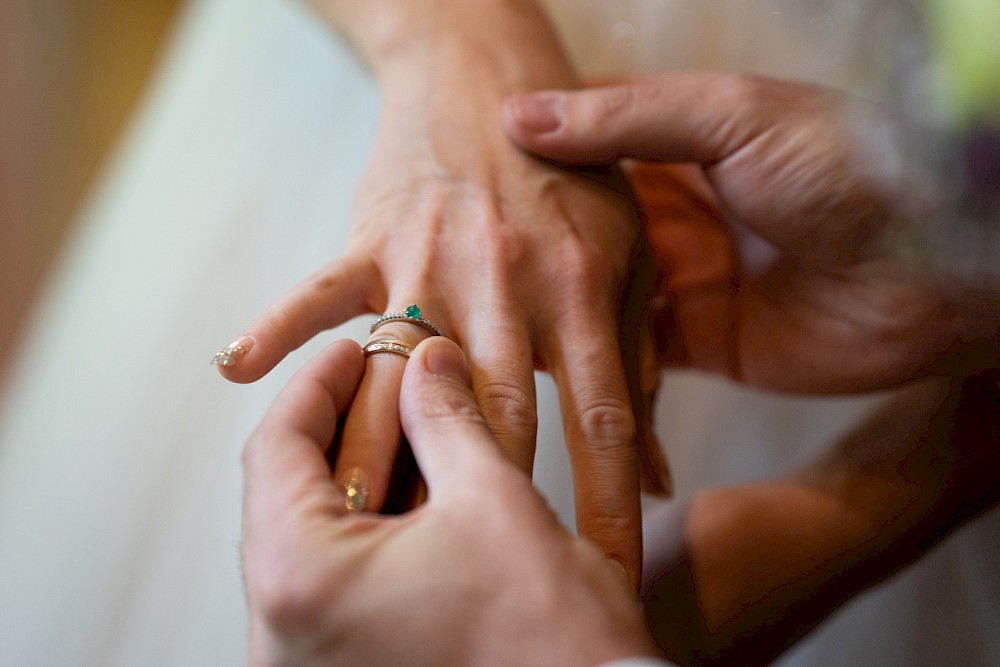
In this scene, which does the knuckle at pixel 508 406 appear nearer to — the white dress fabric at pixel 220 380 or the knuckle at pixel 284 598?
the white dress fabric at pixel 220 380

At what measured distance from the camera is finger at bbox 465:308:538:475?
595mm

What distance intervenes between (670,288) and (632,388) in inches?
7.7

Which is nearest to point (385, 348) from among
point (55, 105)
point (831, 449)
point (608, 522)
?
point (608, 522)

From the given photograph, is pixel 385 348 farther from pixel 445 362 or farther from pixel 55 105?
pixel 55 105

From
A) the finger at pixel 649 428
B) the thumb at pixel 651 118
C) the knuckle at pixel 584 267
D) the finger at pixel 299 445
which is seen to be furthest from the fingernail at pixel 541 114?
the finger at pixel 299 445

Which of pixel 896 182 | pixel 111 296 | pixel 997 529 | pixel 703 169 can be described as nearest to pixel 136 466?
pixel 111 296

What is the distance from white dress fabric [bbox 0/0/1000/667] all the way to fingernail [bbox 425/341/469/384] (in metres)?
0.15

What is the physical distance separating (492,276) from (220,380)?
0.29 meters

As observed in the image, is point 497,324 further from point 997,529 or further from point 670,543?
point 997,529

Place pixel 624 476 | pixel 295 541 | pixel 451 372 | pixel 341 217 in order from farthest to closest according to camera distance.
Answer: pixel 341 217
pixel 624 476
pixel 451 372
pixel 295 541

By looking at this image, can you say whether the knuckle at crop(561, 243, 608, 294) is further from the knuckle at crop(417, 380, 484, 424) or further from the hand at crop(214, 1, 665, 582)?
the knuckle at crop(417, 380, 484, 424)

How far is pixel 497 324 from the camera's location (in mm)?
656

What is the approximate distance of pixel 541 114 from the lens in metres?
0.77

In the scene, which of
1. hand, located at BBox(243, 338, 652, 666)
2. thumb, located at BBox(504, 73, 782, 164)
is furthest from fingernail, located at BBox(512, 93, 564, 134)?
hand, located at BBox(243, 338, 652, 666)
